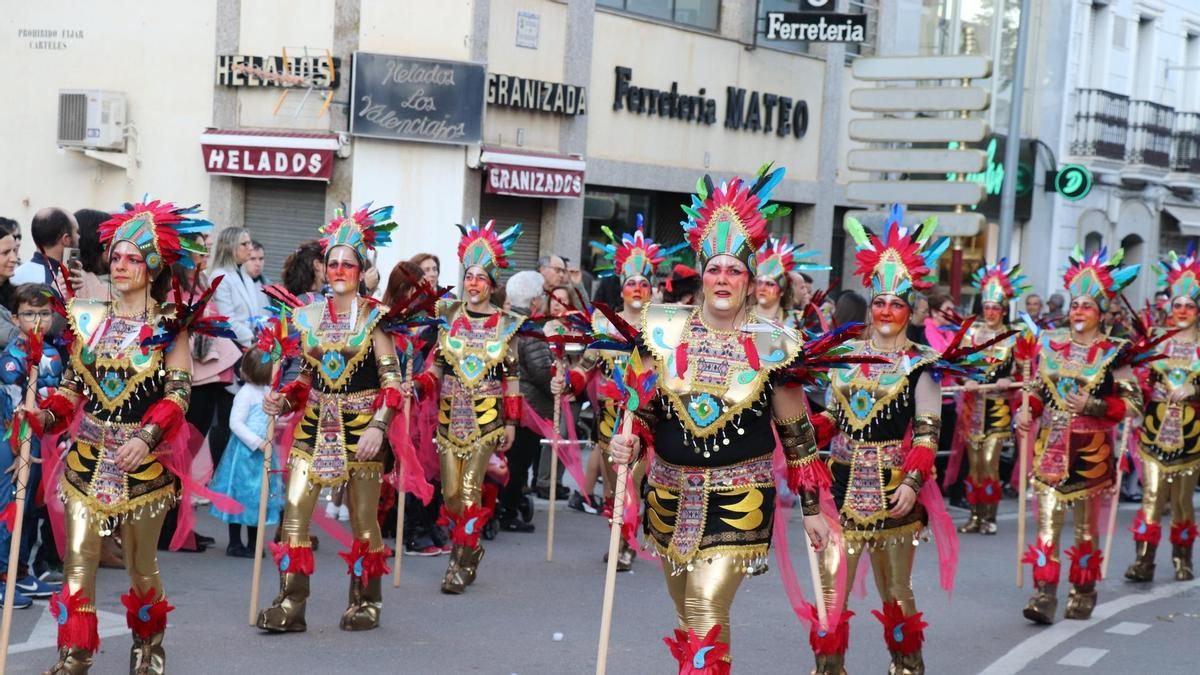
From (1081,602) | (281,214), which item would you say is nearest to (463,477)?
(1081,602)

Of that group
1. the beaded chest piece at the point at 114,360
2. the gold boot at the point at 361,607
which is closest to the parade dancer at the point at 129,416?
the beaded chest piece at the point at 114,360

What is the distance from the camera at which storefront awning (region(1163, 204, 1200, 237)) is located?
114 feet

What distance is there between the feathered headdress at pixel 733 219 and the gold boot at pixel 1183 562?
6663 mm

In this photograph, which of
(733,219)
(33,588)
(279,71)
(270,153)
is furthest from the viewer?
(279,71)

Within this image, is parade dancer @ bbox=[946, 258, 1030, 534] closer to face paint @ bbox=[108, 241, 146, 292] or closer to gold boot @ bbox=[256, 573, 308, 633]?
gold boot @ bbox=[256, 573, 308, 633]

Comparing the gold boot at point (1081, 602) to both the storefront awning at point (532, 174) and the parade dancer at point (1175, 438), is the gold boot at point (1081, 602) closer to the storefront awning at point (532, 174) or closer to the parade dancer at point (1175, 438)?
the parade dancer at point (1175, 438)

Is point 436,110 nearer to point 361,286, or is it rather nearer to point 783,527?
point 361,286

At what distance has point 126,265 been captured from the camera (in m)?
7.20

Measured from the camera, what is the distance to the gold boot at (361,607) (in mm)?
8750

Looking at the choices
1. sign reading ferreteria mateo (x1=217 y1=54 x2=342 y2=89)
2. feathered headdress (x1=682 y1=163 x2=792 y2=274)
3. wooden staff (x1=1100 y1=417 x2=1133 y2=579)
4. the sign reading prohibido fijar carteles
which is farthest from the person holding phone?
sign reading ferreteria mateo (x1=217 y1=54 x2=342 y2=89)

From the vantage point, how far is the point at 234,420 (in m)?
10.7

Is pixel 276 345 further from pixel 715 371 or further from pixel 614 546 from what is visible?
pixel 715 371

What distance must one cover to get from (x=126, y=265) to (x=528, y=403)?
19.0 feet

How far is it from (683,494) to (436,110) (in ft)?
40.2
